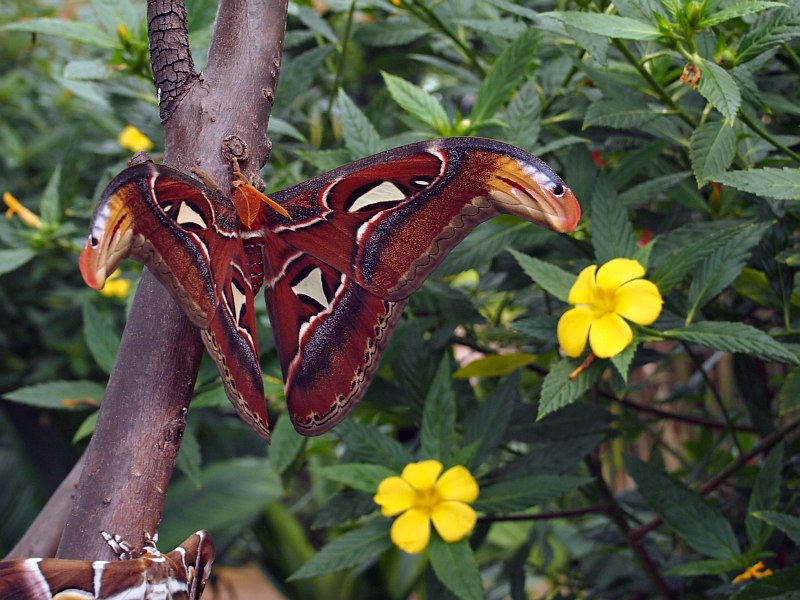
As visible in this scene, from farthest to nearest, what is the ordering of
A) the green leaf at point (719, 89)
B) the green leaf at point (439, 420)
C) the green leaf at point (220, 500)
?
the green leaf at point (220, 500) < the green leaf at point (439, 420) < the green leaf at point (719, 89)

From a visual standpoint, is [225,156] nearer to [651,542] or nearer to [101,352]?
[101,352]

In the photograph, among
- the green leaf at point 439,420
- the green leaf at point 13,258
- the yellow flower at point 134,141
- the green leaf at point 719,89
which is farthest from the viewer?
the yellow flower at point 134,141

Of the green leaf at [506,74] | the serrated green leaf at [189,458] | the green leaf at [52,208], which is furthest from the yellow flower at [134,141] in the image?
the green leaf at [506,74]

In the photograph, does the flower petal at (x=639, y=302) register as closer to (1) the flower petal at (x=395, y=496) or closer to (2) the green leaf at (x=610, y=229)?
(2) the green leaf at (x=610, y=229)

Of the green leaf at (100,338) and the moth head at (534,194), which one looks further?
the green leaf at (100,338)

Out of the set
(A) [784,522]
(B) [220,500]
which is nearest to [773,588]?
(A) [784,522]

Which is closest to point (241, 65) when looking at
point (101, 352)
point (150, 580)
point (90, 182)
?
point (150, 580)

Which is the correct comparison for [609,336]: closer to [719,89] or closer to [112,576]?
[719,89]

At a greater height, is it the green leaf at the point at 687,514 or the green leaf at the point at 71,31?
the green leaf at the point at 71,31

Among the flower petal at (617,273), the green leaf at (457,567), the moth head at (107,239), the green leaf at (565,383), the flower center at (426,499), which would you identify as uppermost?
the moth head at (107,239)
